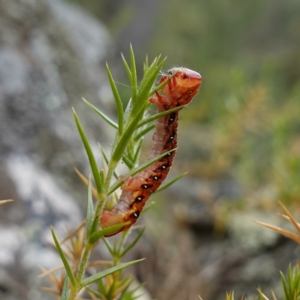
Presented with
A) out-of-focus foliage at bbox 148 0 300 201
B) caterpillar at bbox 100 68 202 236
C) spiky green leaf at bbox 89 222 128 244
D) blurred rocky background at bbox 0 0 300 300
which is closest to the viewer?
spiky green leaf at bbox 89 222 128 244

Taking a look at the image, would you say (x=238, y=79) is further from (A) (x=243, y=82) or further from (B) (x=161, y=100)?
(B) (x=161, y=100)

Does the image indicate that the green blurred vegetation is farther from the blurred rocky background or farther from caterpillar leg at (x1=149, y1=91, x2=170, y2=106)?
caterpillar leg at (x1=149, y1=91, x2=170, y2=106)

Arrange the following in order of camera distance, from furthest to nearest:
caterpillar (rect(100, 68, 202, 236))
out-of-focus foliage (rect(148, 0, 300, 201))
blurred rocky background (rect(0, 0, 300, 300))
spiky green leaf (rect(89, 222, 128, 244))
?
out-of-focus foliage (rect(148, 0, 300, 201)), blurred rocky background (rect(0, 0, 300, 300)), caterpillar (rect(100, 68, 202, 236)), spiky green leaf (rect(89, 222, 128, 244))

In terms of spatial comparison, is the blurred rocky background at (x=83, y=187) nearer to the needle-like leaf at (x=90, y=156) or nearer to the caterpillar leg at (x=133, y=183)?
the caterpillar leg at (x=133, y=183)

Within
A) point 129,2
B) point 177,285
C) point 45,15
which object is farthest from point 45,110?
point 129,2

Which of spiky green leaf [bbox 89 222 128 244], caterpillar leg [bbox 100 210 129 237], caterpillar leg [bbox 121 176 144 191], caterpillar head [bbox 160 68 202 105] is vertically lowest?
caterpillar leg [bbox 100 210 129 237]

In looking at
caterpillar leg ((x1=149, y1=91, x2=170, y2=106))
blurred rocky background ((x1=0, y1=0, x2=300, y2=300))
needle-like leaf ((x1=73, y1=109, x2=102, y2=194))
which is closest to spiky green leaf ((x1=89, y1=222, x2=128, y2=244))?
needle-like leaf ((x1=73, y1=109, x2=102, y2=194))

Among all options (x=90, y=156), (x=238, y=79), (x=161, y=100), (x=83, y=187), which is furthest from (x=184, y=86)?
(x=238, y=79)
